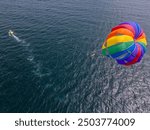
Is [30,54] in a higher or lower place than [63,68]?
higher

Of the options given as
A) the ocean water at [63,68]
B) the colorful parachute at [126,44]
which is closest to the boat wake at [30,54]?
the ocean water at [63,68]

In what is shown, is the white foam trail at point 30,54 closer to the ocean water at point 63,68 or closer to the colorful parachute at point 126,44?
the ocean water at point 63,68

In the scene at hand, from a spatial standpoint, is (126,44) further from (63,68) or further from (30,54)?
(30,54)

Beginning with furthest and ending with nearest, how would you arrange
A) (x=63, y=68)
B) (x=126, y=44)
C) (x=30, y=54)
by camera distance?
1. (x=30, y=54)
2. (x=63, y=68)
3. (x=126, y=44)

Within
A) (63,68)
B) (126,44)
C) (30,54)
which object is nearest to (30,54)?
(30,54)

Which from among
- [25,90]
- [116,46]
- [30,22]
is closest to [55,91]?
[25,90]

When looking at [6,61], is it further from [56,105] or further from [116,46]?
[116,46]

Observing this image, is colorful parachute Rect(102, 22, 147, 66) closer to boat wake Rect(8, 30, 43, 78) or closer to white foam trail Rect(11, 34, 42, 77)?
white foam trail Rect(11, 34, 42, 77)
